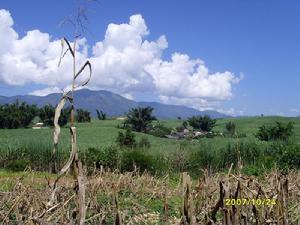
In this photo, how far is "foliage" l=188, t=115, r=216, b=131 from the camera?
155 ft

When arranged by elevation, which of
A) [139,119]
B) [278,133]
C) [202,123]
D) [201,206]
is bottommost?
[278,133]

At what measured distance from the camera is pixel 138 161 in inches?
776

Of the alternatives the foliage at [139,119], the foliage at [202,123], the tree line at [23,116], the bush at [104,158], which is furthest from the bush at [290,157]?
the foliage at [202,123]

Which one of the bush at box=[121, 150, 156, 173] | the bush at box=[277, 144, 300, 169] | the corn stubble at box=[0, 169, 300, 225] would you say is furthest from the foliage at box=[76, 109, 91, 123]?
the corn stubble at box=[0, 169, 300, 225]

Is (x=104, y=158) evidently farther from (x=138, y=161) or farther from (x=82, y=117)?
(x=82, y=117)

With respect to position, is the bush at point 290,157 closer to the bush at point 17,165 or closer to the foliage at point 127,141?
the foliage at point 127,141

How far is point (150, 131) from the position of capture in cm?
4247

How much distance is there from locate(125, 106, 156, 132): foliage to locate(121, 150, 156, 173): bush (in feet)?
77.5

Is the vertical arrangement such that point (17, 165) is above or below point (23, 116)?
below

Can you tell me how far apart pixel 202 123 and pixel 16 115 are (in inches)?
645

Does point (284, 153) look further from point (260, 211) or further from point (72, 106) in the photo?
point (72, 106)

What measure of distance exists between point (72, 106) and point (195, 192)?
1.84 m

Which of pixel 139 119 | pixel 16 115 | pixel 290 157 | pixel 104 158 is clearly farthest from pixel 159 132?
pixel 290 157

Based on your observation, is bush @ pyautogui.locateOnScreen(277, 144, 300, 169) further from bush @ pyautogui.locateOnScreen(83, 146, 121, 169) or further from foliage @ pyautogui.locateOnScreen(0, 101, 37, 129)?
foliage @ pyautogui.locateOnScreen(0, 101, 37, 129)
